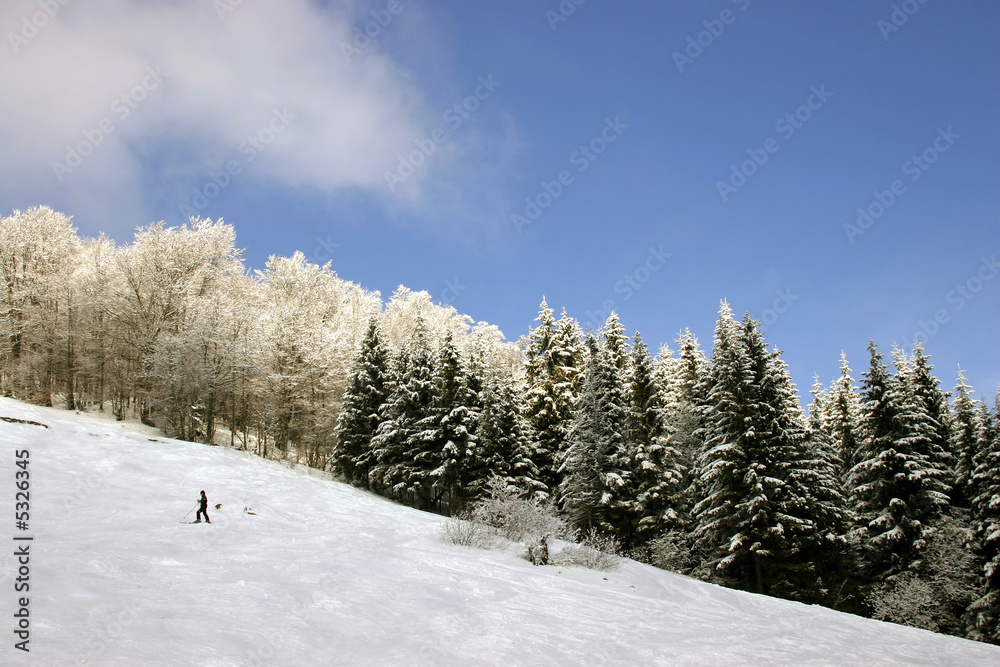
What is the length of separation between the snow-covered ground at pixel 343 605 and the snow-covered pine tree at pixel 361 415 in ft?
68.8

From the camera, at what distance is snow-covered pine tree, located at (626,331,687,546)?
2895cm

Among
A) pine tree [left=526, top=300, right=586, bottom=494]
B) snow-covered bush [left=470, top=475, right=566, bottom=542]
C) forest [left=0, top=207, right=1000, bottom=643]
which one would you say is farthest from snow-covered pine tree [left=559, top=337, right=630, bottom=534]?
snow-covered bush [left=470, top=475, right=566, bottom=542]

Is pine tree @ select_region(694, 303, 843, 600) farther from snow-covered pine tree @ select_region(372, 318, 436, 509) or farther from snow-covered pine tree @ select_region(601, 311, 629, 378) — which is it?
snow-covered pine tree @ select_region(372, 318, 436, 509)

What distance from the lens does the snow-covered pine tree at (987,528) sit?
21938mm

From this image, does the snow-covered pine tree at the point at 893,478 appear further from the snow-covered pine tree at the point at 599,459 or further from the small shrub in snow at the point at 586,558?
the small shrub in snow at the point at 586,558

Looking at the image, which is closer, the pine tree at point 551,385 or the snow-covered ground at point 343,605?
the snow-covered ground at point 343,605

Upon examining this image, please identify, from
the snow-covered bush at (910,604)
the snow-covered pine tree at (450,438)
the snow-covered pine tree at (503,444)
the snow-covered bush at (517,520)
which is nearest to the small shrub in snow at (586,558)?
the snow-covered bush at (517,520)

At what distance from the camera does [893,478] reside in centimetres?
2631

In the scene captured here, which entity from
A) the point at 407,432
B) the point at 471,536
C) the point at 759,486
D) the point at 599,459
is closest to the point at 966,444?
the point at 759,486

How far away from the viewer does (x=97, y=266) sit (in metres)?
39.0

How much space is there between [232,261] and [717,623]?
4656 centimetres

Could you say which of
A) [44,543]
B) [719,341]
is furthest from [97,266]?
[719,341]

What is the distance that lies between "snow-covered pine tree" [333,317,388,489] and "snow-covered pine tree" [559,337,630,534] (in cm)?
1413

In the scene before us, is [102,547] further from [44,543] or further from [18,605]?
[18,605]
